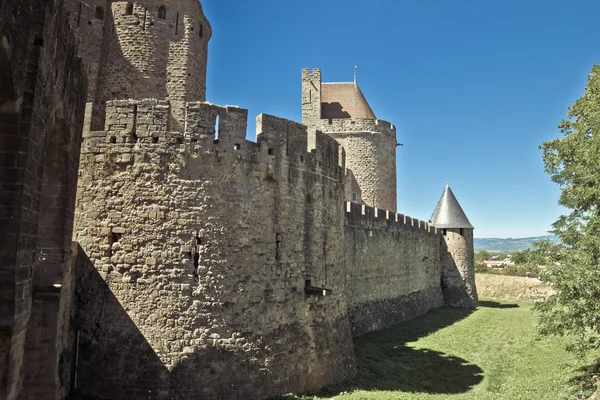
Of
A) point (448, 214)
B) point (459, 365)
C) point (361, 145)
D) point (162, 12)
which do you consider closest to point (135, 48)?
point (162, 12)

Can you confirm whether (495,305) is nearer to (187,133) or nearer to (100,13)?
(187,133)

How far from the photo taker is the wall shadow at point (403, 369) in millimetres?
9875

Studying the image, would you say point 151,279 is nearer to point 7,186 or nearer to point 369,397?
point 7,186

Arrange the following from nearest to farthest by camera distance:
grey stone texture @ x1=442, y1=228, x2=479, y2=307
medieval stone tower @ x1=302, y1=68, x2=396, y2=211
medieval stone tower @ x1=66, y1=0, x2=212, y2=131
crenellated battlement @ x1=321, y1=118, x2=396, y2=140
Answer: medieval stone tower @ x1=66, y1=0, x2=212, y2=131
medieval stone tower @ x1=302, y1=68, x2=396, y2=211
crenellated battlement @ x1=321, y1=118, x2=396, y2=140
grey stone texture @ x1=442, y1=228, x2=479, y2=307

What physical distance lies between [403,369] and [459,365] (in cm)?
209

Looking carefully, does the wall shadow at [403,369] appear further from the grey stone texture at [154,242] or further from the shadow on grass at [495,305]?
the shadow on grass at [495,305]

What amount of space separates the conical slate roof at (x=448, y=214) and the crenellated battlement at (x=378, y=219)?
4350mm

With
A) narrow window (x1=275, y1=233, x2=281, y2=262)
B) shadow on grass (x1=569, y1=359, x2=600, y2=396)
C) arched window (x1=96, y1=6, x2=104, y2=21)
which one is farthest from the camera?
arched window (x1=96, y1=6, x2=104, y2=21)

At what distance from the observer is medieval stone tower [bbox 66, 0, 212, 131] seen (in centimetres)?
1230

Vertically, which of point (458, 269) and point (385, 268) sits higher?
point (385, 268)

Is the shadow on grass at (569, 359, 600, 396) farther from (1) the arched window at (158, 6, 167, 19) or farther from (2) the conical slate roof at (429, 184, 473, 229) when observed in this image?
(2) the conical slate roof at (429, 184, 473, 229)

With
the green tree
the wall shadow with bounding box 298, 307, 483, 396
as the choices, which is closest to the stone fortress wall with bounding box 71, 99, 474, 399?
the wall shadow with bounding box 298, 307, 483, 396

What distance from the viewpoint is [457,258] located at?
1128 inches

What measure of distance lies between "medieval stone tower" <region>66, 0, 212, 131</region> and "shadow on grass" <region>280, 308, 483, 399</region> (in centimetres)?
891
